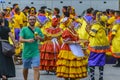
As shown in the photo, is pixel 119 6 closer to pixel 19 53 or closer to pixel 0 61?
pixel 19 53

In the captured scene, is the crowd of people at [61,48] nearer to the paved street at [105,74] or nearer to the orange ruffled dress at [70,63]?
the orange ruffled dress at [70,63]

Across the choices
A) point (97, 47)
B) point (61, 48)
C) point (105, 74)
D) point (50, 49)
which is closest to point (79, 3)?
point (105, 74)

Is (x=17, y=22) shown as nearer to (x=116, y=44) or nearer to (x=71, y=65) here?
(x=116, y=44)

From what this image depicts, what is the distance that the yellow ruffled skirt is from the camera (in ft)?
40.0

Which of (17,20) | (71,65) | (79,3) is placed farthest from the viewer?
(79,3)

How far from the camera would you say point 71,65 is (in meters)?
12.2

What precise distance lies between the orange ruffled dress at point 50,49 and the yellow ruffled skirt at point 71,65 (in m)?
2.20

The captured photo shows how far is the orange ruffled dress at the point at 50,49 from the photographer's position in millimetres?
14523

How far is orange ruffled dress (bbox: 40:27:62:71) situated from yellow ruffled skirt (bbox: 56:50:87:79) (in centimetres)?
220

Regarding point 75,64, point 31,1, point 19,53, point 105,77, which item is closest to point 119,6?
point 31,1

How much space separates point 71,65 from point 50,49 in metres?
2.45

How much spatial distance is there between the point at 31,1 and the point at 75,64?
54.6 ft

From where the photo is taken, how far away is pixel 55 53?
575 inches

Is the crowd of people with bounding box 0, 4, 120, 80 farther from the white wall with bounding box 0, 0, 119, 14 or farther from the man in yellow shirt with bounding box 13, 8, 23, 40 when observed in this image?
the white wall with bounding box 0, 0, 119, 14
